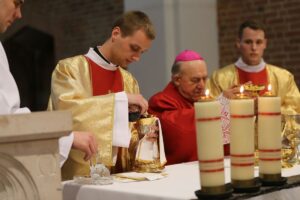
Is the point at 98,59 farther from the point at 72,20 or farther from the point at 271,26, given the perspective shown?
the point at 72,20

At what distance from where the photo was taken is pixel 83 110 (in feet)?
10.6

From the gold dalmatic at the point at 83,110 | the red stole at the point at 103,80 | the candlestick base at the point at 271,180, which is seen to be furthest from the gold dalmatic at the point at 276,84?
the candlestick base at the point at 271,180

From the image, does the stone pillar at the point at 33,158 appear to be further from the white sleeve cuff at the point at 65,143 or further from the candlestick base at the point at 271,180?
Answer: the candlestick base at the point at 271,180

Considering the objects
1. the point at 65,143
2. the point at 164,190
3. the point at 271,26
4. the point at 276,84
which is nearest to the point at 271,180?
the point at 164,190

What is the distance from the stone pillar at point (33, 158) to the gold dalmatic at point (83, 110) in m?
0.89

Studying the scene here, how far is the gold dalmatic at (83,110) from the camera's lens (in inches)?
124

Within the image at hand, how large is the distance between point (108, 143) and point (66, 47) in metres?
6.81

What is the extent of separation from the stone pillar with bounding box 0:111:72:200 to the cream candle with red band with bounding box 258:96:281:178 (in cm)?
68

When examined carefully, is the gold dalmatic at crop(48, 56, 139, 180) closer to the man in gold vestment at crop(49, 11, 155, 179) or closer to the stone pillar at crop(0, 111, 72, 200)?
the man in gold vestment at crop(49, 11, 155, 179)

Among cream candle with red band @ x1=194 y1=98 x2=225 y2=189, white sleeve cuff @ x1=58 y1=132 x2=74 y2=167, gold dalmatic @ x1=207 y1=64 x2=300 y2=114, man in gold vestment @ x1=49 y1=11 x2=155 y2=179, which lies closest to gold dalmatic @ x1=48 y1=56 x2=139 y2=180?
man in gold vestment @ x1=49 y1=11 x2=155 y2=179

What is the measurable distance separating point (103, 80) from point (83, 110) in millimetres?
484

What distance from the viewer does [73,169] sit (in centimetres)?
333

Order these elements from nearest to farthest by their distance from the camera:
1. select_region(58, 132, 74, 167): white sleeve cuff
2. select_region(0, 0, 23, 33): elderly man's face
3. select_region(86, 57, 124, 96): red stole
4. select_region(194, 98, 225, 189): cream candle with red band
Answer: select_region(194, 98, 225, 189): cream candle with red band < select_region(0, 0, 23, 33): elderly man's face < select_region(58, 132, 74, 167): white sleeve cuff < select_region(86, 57, 124, 96): red stole

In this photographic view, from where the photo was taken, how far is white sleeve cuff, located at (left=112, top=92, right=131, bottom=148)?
314 centimetres
